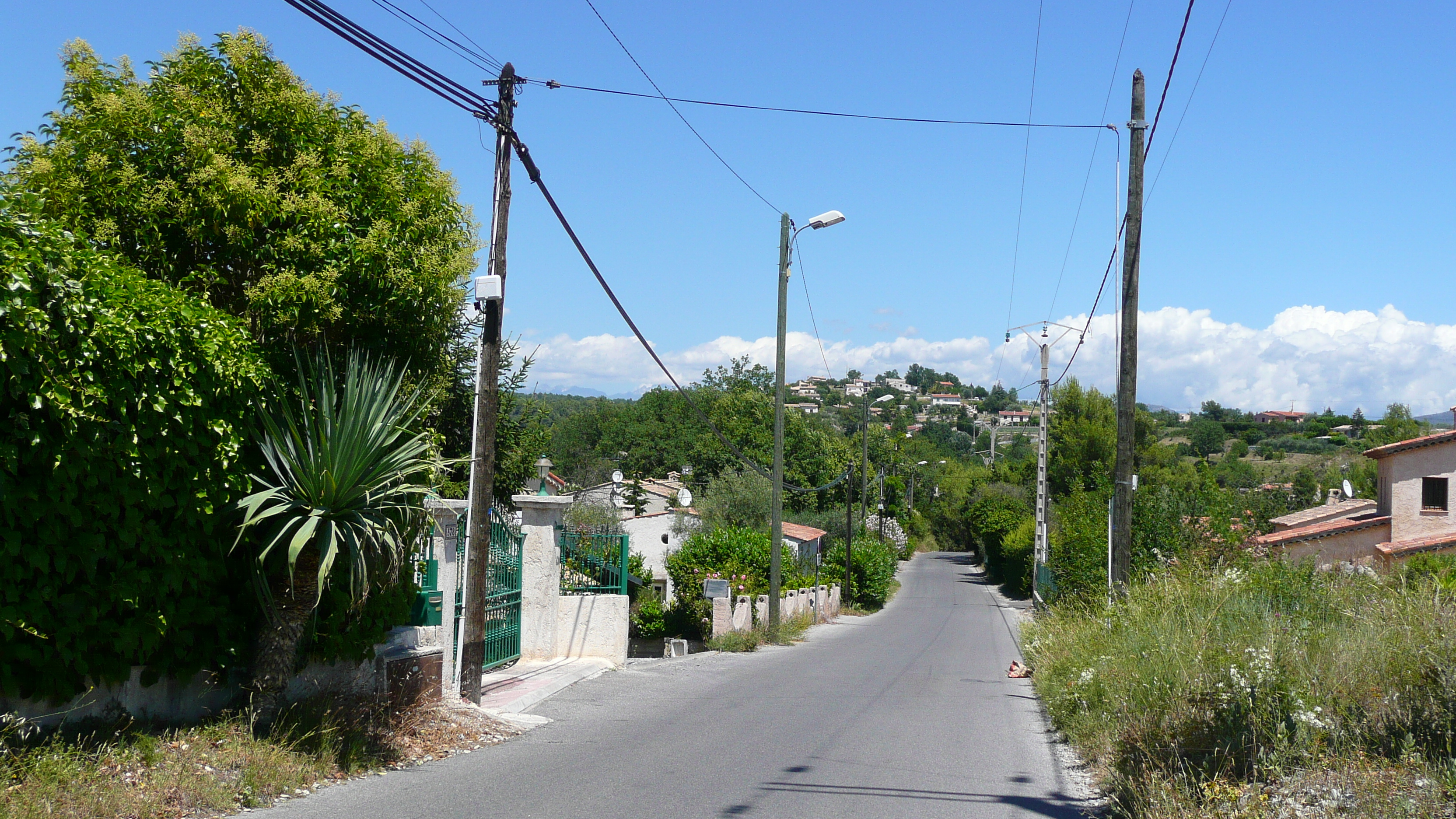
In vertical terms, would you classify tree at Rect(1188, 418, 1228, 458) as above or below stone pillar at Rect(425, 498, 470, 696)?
above

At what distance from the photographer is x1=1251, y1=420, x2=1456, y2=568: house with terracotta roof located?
29.9 m

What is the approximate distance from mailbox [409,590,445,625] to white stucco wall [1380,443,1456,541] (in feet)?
98.2

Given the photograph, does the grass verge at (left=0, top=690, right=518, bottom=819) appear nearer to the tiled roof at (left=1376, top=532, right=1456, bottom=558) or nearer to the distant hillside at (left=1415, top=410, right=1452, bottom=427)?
the tiled roof at (left=1376, top=532, right=1456, bottom=558)

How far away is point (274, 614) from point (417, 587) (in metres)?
2.68

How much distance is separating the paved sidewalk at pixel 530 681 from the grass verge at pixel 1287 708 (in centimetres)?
591

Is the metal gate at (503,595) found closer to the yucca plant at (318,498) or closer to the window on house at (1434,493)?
the yucca plant at (318,498)

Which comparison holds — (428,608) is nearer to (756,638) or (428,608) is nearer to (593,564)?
(593,564)

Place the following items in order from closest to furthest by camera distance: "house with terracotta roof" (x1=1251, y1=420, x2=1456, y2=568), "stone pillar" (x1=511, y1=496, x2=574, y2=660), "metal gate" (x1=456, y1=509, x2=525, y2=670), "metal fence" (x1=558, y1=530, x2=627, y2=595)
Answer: "metal gate" (x1=456, y1=509, x2=525, y2=670) < "stone pillar" (x1=511, y1=496, x2=574, y2=660) < "metal fence" (x1=558, y1=530, x2=627, y2=595) < "house with terracotta roof" (x1=1251, y1=420, x2=1456, y2=568)

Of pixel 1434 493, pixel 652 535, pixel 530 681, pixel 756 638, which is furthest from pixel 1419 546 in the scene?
pixel 652 535

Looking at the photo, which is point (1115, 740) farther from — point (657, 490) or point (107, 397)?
point (657, 490)

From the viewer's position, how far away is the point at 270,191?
7727mm

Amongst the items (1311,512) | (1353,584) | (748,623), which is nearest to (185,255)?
(1353,584)

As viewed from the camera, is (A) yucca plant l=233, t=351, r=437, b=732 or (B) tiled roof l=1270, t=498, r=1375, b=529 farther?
(B) tiled roof l=1270, t=498, r=1375, b=529

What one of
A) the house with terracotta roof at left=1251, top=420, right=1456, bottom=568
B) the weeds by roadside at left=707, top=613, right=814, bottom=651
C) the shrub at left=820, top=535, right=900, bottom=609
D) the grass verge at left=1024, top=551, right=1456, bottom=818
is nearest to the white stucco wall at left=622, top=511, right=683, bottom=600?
the shrub at left=820, top=535, right=900, bottom=609
